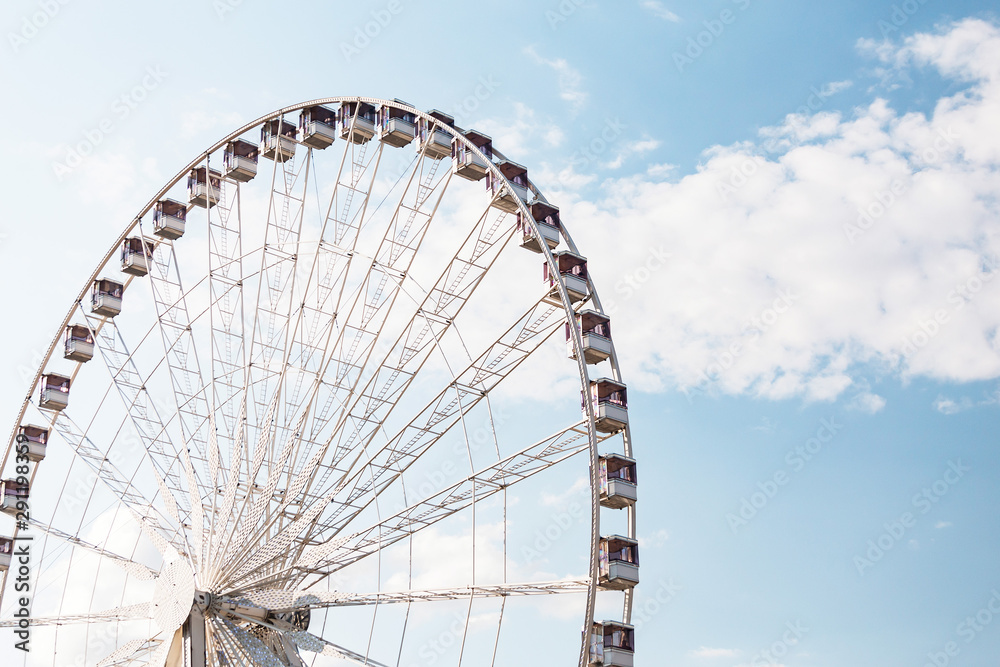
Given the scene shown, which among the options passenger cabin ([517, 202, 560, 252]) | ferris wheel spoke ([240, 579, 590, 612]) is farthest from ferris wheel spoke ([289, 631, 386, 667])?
passenger cabin ([517, 202, 560, 252])

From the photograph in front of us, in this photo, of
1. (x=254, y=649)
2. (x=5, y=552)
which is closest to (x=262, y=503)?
(x=254, y=649)

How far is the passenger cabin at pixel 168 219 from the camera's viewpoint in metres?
33.2

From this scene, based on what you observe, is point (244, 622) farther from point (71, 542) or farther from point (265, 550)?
point (71, 542)

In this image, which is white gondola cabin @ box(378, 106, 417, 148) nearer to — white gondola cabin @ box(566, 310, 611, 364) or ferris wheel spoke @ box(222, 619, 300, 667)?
white gondola cabin @ box(566, 310, 611, 364)

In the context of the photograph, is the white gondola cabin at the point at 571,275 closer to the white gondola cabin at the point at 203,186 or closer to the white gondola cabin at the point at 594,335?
the white gondola cabin at the point at 594,335

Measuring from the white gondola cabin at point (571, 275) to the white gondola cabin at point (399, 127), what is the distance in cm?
568

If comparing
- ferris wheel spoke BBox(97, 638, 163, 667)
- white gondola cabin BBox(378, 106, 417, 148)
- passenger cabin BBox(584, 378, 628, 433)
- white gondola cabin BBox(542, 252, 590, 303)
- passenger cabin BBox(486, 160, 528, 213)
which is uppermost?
white gondola cabin BBox(378, 106, 417, 148)

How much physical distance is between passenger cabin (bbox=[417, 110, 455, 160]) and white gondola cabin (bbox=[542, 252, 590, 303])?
14.8ft

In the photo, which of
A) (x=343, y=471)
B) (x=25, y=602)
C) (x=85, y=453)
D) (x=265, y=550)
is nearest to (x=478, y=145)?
(x=343, y=471)

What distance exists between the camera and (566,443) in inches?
912

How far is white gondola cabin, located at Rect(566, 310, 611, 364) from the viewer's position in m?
24.4

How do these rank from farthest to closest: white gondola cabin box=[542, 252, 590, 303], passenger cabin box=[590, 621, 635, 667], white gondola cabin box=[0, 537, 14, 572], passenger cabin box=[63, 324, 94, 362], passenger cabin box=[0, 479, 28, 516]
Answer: passenger cabin box=[63, 324, 94, 362]
white gondola cabin box=[0, 537, 14, 572]
passenger cabin box=[0, 479, 28, 516]
white gondola cabin box=[542, 252, 590, 303]
passenger cabin box=[590, 621, 635, 667]

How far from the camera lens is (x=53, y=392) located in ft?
111

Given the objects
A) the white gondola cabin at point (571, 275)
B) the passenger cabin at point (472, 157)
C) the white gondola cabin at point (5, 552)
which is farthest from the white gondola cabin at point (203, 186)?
the white gondola cabin at point (571, 275)
